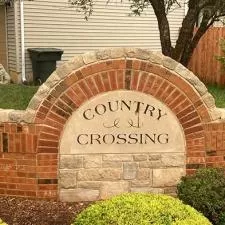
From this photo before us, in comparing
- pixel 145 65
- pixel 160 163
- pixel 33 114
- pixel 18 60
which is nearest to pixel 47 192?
pixel 33 114

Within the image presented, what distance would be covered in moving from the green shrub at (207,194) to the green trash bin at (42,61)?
29.7 ft

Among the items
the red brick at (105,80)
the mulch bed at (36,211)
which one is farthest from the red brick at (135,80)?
the mulch bed at (36,211)

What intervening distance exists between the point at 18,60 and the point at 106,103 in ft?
29.3

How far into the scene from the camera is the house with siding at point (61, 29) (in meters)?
14.1

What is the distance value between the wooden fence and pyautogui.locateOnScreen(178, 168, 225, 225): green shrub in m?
9.92

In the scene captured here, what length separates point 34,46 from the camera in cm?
1428

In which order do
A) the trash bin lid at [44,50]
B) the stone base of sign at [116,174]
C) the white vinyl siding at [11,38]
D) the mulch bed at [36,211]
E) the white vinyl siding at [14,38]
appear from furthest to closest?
the white vinyl siding at [11,38], the white vinyl siding at [14,38], the trash bin lid at [44,50], the stone base of sign at [116,174], the mulch bed at [36,211]

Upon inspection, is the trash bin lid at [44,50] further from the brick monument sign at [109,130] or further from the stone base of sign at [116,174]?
the stone base of sign at [116,174]

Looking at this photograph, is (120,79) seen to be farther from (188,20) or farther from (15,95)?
(15,95)

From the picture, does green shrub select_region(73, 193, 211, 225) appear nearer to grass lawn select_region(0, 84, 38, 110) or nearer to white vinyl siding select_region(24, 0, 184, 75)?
grass lawn select_region(0, 84, 38, 110)

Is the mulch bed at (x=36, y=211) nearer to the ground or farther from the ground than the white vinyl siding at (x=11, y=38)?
nearer to the ground

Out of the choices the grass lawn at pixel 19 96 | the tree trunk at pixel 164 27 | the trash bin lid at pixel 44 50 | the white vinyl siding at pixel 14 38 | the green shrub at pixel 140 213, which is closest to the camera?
the green shrub at pixel 140 213

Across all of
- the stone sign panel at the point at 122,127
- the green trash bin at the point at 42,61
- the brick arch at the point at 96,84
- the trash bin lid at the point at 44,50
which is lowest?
the stone sign panel at the point at 122,127

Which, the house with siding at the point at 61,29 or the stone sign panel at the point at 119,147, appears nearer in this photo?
the stone sign panel at the point at 119,147
